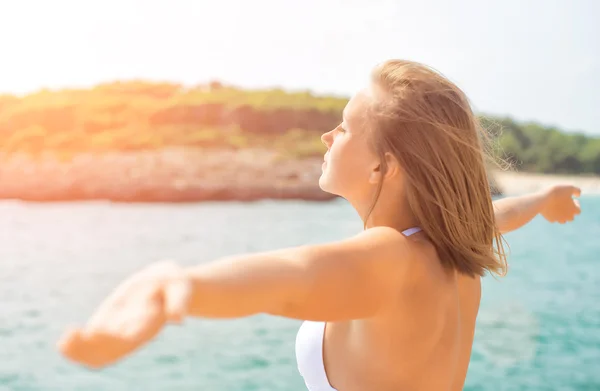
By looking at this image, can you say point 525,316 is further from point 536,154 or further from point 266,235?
point 536,154

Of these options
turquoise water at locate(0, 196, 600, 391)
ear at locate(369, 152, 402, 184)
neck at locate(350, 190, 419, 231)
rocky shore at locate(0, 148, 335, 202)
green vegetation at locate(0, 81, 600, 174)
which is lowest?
turquoise water at locate(0, 196, 600, 391)

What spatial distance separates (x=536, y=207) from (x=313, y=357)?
2.46ft

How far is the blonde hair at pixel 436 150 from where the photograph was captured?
96 centimetres

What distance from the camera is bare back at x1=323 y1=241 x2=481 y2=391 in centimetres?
91

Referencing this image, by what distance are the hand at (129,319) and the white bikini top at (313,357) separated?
1.48 ft

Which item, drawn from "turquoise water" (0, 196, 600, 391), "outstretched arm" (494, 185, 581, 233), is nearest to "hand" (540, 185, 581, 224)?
"outstretched arm" (494, 185, 581, 233)

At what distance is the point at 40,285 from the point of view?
8891 mm

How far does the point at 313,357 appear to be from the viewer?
40.8 inches

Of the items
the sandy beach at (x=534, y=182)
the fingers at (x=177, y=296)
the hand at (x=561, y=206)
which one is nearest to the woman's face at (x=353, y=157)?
the fingers at (x=177, y=296)

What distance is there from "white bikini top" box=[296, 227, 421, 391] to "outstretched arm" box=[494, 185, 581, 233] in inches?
20.9

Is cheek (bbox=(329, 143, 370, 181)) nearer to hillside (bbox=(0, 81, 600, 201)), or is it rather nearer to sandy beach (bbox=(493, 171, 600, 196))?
hillside (bbox=(0, 81, 600, 201))

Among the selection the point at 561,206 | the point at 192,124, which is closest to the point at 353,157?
the point at 561,206

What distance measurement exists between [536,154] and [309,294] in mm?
17262

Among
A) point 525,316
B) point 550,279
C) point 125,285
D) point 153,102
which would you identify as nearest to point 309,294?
point 125,285
